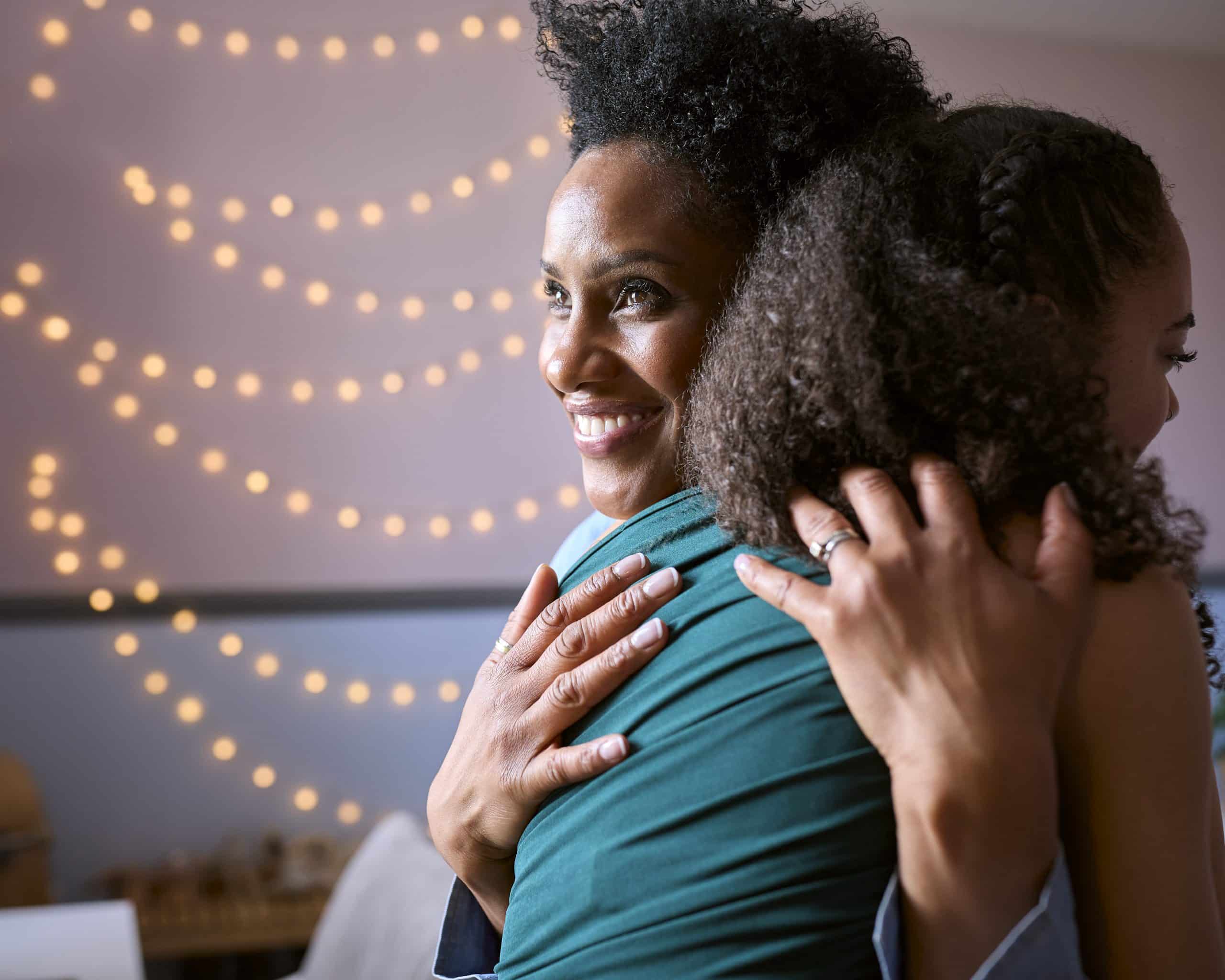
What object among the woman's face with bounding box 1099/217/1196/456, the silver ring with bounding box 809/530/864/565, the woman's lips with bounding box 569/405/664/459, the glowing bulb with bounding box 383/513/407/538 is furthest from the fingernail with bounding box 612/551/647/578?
the glowing bulb with bounding box 383/513/407/538

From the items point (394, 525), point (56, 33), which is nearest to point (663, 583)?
point (394, 525)

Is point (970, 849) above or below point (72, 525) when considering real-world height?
below

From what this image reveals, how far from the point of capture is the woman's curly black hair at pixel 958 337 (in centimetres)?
80

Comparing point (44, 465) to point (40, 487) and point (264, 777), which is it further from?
point (264, 777)

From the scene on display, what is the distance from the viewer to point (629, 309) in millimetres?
1231

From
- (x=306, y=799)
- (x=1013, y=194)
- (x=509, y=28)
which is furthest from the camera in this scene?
(x=509, y=28)

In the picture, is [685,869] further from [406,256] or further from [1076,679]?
[406,256]

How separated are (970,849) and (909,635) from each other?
0.14m

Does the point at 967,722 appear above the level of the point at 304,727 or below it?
above

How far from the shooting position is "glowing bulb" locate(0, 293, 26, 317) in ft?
10.4

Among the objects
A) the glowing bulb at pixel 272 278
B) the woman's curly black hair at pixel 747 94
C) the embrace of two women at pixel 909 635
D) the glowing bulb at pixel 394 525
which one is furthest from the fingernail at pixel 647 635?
the glowing bulb at pixel 272 278

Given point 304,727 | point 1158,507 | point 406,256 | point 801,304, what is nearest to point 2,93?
point 406,256

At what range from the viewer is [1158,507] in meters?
0.81

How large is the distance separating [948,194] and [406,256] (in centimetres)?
279
